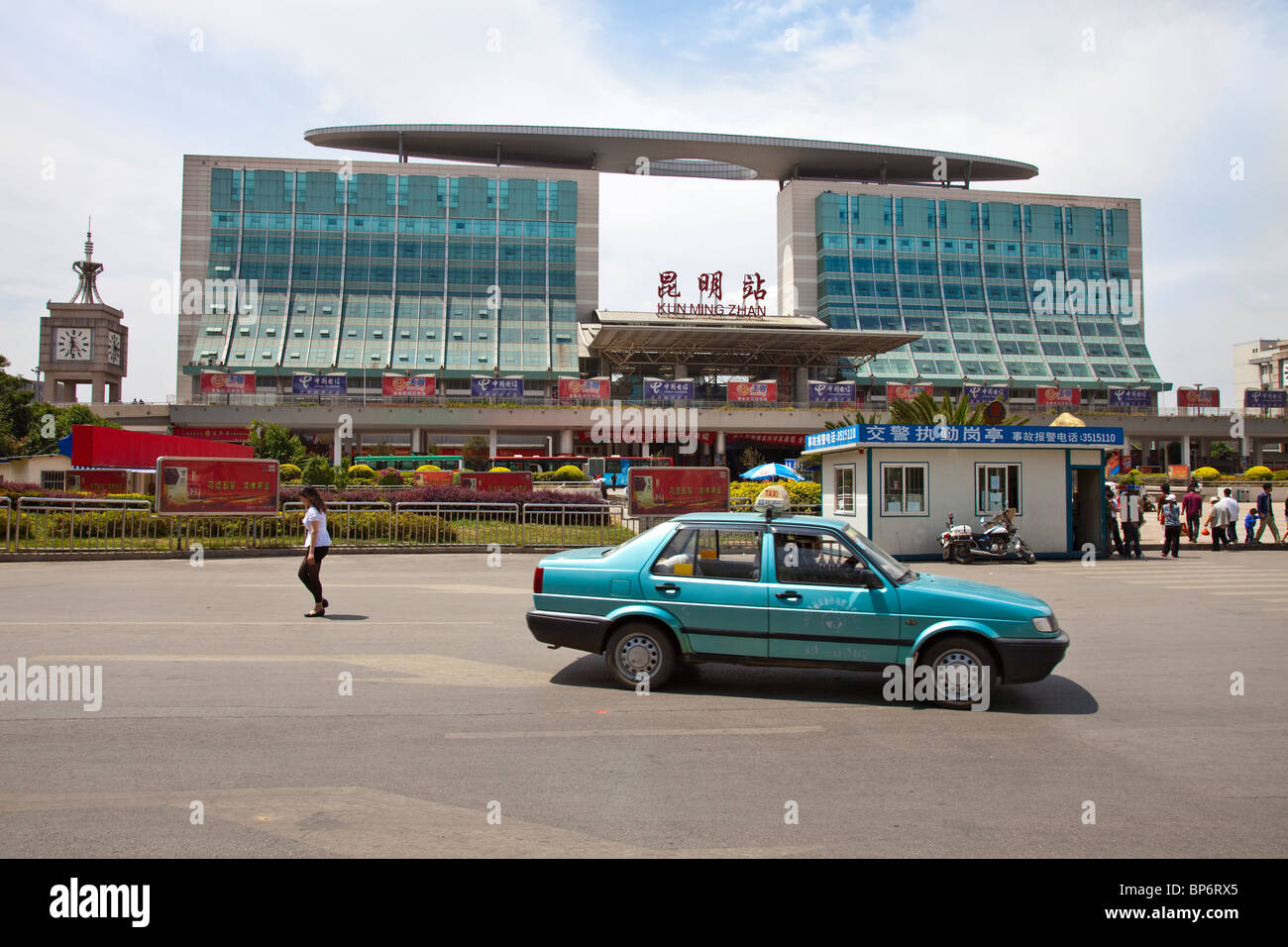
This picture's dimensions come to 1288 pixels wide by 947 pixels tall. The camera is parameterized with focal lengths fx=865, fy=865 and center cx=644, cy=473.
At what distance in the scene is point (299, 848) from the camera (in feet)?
13.3

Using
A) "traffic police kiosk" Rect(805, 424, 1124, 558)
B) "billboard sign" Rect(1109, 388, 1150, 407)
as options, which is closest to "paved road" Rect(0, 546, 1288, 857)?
"traffic police kiosk" Rect(805, 424, 1124, 558)

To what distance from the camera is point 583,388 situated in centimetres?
6969

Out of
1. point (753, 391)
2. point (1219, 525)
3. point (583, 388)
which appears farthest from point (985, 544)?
point (583, 388)

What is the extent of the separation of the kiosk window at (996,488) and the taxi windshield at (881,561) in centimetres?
1635

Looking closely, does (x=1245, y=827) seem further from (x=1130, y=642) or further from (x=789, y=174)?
(x=789, y=174)

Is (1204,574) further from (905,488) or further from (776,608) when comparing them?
(776,608)

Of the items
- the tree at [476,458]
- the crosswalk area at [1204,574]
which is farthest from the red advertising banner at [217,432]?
the crosswalk area at [1204,574]

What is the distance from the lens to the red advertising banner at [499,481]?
104 feet

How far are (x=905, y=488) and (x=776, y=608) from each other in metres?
16.5

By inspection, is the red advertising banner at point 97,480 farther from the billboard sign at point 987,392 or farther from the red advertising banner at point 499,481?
the billboard sign at point 987,392

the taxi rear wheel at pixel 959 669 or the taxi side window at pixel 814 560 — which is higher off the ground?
the taxi side window at pixel 814 560

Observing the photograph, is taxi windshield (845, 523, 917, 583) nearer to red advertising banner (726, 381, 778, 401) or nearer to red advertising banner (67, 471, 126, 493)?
red advertising banner (67, 471, 126, 493)

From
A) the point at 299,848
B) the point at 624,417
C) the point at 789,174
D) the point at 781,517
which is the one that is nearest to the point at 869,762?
the point at 781,517

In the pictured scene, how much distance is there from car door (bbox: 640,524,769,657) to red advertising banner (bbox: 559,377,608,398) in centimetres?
6183
